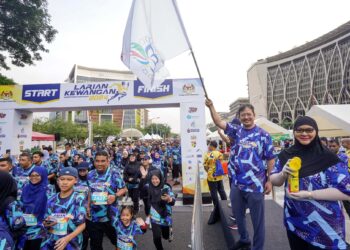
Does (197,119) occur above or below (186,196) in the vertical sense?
above

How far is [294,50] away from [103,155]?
101 m

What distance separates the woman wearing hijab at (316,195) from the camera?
68.7 inches

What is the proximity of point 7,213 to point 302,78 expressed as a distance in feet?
322

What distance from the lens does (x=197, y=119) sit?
Answer: 26.3ft

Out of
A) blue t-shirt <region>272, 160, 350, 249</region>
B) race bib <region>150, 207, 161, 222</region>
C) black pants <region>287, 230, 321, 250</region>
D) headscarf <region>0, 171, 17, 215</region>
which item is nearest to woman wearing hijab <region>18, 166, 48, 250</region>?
headscarf <region>0, 171, 17, 215</region>

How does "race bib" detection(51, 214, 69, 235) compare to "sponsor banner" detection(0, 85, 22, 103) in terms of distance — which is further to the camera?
"sponsor banner" detection(0, 85, 22, 103)

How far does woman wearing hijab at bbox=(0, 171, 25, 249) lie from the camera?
2.07 metres

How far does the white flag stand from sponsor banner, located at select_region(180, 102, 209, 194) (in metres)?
4.67

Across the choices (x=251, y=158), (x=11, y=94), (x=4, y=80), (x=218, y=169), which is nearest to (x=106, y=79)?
(x=4, y=80)

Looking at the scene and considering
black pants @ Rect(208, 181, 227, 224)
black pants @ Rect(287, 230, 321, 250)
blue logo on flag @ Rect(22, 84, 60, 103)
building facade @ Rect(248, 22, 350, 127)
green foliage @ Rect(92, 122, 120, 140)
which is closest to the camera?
black pants @ Rect(287, 230, 321, 250)

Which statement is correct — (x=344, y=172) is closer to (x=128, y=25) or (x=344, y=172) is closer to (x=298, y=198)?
(x=298, y=198)

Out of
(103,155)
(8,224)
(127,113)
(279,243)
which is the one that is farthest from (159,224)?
(127,113)

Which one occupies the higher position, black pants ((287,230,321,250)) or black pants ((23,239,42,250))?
black pants ((287,230,321,250))

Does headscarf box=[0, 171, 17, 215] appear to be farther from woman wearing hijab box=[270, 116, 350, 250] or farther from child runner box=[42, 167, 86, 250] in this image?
woman wearing hijab box=[270, 116, 350, 250]
